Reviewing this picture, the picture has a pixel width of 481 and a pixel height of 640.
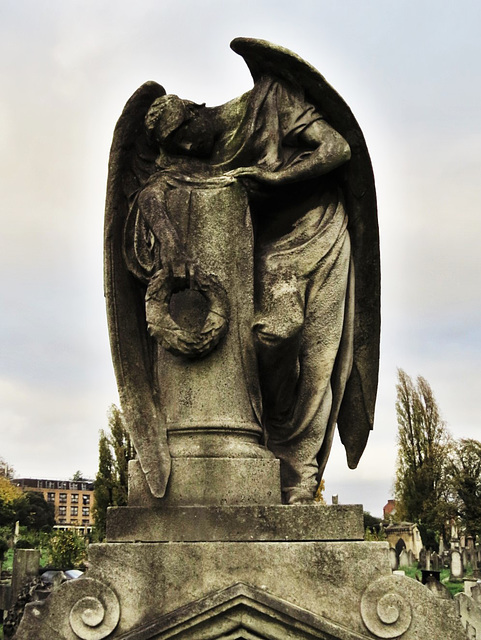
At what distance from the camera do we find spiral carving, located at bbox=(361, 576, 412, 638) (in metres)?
4.44

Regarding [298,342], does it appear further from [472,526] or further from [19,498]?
[19,498]

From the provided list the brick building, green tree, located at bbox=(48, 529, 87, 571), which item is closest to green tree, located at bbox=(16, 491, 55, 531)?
green tree, located at bbox=(48, 529, 87, 571)

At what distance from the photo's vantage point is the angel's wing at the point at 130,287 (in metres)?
5.08

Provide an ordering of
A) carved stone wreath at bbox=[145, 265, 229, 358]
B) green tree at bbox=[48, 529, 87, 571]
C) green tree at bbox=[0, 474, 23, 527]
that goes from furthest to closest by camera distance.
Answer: green tree at bbox=[0, 474, 23, 527] < green tree at bbox=[48, 529, 87, 571] < carved stone wreath at bbox=[145, 265, 229, 358]

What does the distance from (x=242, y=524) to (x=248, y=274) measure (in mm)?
1478

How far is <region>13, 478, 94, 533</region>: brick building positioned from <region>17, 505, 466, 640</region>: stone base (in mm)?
106033

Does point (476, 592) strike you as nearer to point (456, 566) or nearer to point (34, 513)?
point (456, 566)

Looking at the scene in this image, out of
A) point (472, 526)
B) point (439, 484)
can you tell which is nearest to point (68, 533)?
point (472, 526)

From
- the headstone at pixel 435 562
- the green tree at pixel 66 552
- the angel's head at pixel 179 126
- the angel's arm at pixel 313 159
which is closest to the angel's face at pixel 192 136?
the angel's head at pixel 179 126

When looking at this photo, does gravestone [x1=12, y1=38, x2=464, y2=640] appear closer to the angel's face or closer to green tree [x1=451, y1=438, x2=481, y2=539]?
the angel's face

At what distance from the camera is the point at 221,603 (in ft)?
14.4

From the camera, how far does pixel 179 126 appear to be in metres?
5.41

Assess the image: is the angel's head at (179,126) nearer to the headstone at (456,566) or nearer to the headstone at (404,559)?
the headstone at (456,566)

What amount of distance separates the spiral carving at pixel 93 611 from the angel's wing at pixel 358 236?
76.5 inches
